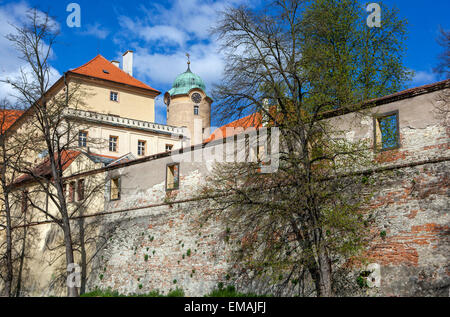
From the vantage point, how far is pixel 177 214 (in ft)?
62.8

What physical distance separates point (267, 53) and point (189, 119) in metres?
33.2

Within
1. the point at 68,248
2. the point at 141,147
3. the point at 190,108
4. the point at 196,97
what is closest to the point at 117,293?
the point at 68,248

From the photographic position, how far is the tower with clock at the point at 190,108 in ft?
155

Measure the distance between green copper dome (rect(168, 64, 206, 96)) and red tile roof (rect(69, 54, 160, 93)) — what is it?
21.8ft

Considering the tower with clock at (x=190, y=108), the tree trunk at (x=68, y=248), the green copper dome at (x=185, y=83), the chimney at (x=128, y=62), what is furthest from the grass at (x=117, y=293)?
the green copper dome at (x=185, y=83)

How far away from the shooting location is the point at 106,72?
132ft

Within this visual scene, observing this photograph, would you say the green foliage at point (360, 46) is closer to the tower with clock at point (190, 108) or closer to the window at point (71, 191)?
the window at point (71, 191)

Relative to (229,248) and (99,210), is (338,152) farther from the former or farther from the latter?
(99,210)

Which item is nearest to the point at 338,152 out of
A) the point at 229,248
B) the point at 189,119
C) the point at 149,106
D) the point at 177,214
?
the point at 229,248

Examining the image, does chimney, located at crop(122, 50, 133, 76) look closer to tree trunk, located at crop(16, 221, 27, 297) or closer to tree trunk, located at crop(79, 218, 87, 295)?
tree trunk, located at crop(16, 221, 27, 297)

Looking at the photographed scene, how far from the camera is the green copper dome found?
158 feet

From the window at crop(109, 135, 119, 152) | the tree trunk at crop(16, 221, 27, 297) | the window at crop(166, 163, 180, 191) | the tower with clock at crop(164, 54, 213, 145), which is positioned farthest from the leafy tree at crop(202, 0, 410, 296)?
the tower with clock at crop(164, 54, 213, 145)

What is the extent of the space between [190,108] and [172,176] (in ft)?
91.1

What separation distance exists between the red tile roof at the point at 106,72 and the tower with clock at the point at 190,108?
631 centimetres
